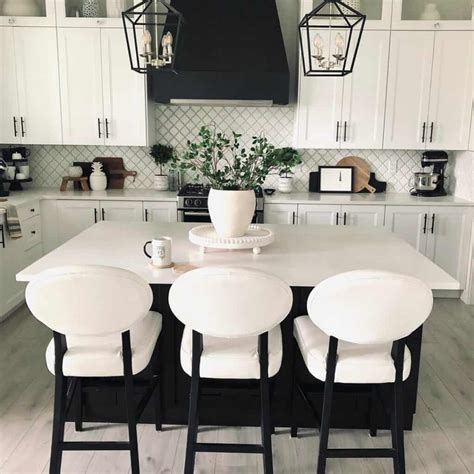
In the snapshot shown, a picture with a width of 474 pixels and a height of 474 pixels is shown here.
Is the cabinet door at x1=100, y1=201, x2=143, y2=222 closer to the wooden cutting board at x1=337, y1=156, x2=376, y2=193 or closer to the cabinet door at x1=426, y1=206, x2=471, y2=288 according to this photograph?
the wooden cutting board at x1=337, y1=156, x2=376, y2=193

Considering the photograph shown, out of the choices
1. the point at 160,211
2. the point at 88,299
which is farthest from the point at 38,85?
the point at 88,299

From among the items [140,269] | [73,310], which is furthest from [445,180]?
[73,310]

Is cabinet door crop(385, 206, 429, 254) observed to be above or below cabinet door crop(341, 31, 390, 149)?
below

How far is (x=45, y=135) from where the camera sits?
186 inches

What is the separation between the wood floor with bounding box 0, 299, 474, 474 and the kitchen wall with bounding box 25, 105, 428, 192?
236cm

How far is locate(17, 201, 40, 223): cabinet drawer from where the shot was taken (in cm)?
425

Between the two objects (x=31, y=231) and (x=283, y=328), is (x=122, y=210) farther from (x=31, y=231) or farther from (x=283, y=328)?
(x=283, y=328)

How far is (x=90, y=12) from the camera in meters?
4.55

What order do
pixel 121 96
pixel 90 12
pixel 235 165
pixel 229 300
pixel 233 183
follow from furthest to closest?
1. pixel 121 96
2. pixel 90 12
3. pixel 233 183
4. pixel 235 165
5. pixel 229 300

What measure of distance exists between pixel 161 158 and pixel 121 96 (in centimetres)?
69

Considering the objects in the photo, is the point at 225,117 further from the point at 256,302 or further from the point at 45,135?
the point at 256,302

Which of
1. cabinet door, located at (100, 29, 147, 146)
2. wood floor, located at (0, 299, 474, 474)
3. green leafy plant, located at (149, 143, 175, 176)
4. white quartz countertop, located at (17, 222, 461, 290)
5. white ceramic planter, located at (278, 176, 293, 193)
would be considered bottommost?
wood floor, located at (0, 299, 474, 474)

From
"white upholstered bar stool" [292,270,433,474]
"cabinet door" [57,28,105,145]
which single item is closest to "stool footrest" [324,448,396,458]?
"white upholstered bar stool" [292,270,433,474]

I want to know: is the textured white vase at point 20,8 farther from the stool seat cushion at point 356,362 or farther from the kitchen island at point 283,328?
the stool seat cushion at point 356,362
